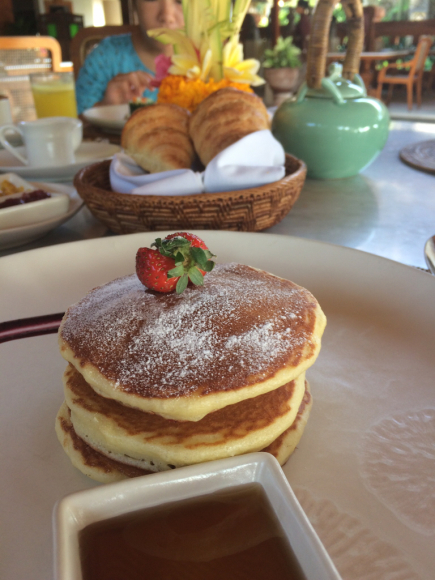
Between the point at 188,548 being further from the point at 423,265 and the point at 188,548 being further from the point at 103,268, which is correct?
the point at 423,265

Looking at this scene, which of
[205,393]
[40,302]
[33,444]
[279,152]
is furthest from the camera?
[279,152]

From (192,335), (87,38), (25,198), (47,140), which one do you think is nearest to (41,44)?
(87,38)

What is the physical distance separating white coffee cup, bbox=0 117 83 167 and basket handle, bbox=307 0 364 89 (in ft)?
3.31

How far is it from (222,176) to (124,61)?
3.27 m

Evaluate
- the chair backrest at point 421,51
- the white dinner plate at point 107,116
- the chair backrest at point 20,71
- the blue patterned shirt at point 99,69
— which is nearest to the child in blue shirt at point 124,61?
the blue patterned shirt at point 99,69

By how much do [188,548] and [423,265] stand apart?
0.99 meters

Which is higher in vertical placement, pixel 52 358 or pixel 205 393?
pixel 205 393

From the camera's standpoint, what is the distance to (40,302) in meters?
1.05

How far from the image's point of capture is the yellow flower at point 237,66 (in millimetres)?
1846

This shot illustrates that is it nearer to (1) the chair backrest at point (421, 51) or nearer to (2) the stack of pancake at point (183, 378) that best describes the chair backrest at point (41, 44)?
(2) the stack of pancake at point (183, 378)

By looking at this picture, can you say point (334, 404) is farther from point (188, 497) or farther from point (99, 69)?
point (99, 69)

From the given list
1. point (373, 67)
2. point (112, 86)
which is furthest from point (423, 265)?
point (373, 67)

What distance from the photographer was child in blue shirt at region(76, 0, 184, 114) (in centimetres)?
364

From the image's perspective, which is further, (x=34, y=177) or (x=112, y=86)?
(x=112, y=86)
